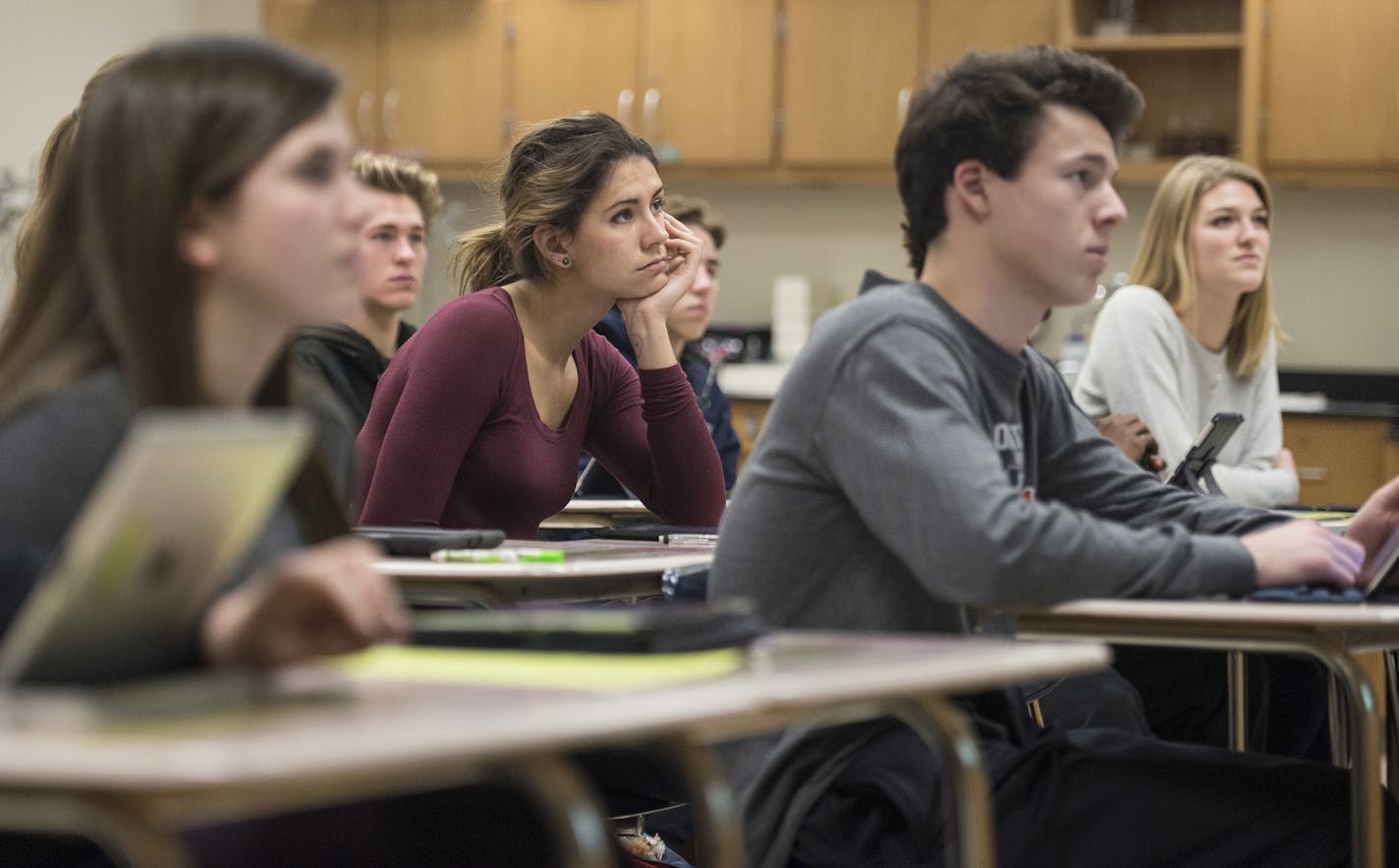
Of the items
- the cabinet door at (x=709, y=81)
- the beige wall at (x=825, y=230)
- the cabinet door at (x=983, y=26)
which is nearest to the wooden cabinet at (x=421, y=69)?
the beige wall at (x=825, y=230)

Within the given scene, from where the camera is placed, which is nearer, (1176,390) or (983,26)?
(1176,390)

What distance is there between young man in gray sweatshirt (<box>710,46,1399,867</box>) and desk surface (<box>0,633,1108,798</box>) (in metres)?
0.42

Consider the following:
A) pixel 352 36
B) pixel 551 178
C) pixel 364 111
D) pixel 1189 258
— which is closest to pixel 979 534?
pixel 551 178

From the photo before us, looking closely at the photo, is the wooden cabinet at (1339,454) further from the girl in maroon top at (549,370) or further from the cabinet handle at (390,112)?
the cabinet handle at (390,112)

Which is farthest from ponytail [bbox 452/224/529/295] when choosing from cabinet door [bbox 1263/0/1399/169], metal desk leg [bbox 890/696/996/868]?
cabinet door [bbox 1263/0/1399/169]

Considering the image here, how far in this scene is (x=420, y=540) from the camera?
2156 millimetres

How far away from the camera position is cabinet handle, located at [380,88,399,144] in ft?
21.9

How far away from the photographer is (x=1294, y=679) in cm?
296

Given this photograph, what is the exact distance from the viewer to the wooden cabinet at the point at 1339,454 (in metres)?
5.32

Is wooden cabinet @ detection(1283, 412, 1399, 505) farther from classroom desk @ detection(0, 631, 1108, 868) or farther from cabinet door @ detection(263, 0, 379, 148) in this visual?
classroom desk @ detection(0, 631, 1108, 868)

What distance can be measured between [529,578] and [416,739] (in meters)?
1.15

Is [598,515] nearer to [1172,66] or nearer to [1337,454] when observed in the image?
[1337,454]

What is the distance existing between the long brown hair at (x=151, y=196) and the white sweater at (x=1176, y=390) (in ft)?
8.04

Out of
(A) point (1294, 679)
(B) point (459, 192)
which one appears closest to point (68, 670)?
(A) point (1294, 679)
